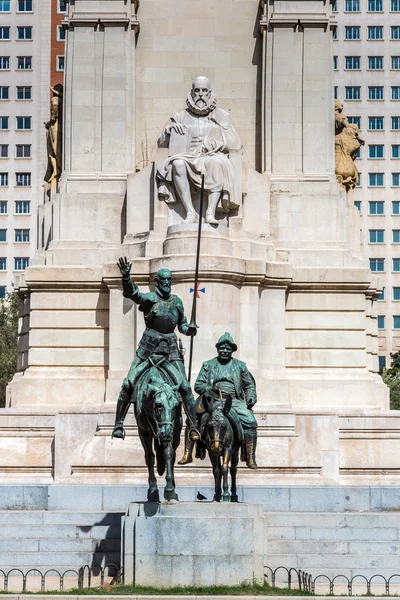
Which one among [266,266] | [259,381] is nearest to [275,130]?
[266,266]

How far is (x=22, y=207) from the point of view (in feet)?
336

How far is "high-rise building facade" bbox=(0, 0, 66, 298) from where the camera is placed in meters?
102

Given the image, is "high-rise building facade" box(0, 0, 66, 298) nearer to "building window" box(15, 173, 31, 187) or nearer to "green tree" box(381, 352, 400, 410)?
"building window" box(15, 173, 31, 187)

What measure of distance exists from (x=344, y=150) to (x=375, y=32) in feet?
210

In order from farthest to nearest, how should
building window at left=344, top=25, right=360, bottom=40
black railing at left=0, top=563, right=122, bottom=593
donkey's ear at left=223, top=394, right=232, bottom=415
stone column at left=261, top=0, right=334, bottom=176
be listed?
building window at left=344, top=25, right=360, bottom=40 < stone column at left=261, top=0, right=334, bottom=176 < donkey's ear at left=223, top=394, right=232, bottom=415 < black railing at left=0, top=563, right=122, bottom=593

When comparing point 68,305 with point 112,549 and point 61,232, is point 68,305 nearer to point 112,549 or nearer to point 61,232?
point 61,232

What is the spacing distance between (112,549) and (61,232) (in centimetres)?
1353

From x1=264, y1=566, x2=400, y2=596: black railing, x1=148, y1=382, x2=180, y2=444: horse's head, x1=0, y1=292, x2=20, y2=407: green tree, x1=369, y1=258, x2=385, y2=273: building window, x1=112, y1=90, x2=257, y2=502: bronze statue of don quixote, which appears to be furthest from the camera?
x1=369, y1=258, x2=385, y2=273: building window

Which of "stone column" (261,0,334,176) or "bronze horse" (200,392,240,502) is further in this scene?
"stone column" (261,0,334,176)

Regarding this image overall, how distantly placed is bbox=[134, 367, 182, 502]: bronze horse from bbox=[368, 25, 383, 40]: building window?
262ft

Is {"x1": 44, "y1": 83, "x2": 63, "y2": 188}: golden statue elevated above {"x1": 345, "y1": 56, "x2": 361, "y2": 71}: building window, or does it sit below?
below

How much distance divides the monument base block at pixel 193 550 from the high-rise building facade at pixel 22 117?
77.0 metres

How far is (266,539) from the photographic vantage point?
2523cm

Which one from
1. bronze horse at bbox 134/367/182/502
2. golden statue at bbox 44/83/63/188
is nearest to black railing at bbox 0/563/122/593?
bronze horse at bbox 134/367/182/502
